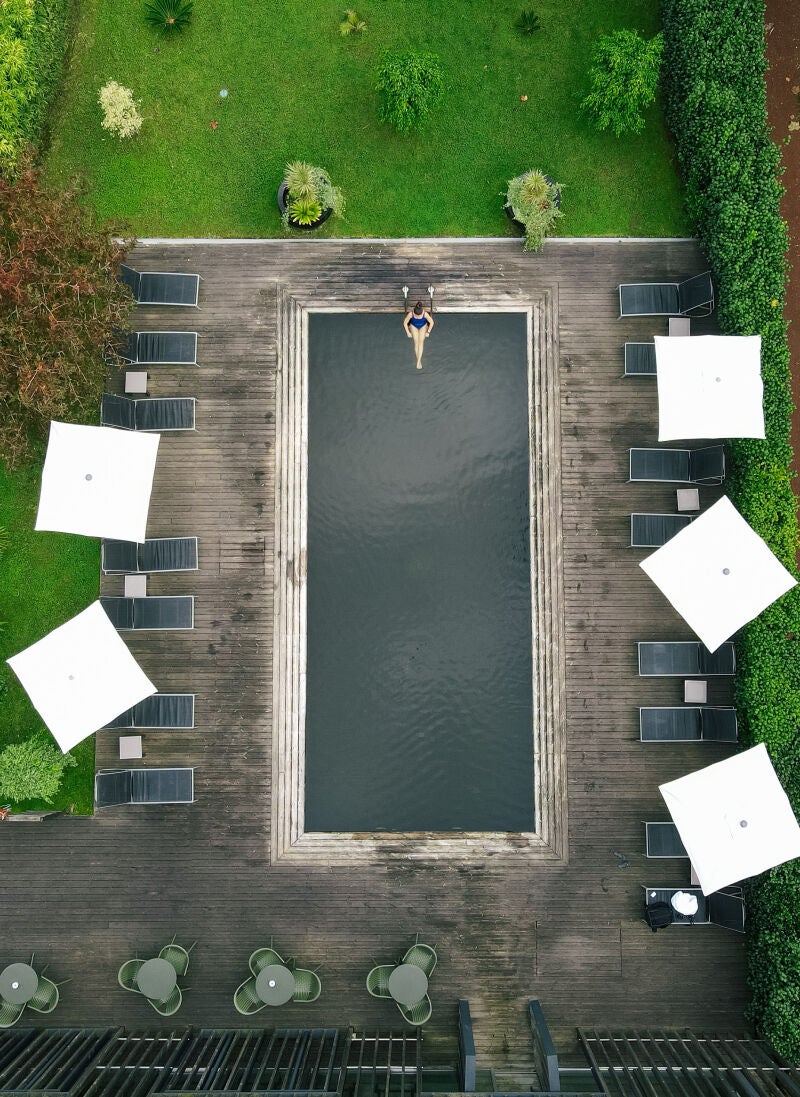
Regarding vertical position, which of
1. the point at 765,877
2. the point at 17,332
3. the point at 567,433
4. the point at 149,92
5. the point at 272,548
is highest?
the point at 149,92

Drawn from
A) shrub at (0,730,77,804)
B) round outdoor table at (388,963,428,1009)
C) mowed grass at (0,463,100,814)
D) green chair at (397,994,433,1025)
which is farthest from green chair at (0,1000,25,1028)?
green chair at (397,994,433,1025)

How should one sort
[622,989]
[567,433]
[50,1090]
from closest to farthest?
[50,1090] < [622,989] < [567,433]

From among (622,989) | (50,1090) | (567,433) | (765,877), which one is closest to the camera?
(50,1090)

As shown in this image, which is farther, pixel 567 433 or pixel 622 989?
pixel 567 433

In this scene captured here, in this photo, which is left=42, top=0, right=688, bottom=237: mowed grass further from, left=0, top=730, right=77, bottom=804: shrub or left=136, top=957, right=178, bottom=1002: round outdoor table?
left=136, top=957, right=178, bottom=1002: round outdoor table

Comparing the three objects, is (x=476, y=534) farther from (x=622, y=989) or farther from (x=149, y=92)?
(x=149, y=92)

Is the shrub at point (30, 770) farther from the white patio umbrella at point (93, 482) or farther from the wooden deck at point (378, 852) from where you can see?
the white patio umbrella at point (93, 482)

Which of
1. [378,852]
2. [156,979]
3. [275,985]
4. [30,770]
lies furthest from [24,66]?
[275,985]

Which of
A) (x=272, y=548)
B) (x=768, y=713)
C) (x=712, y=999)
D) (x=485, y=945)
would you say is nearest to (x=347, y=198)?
(x=272, y=548)

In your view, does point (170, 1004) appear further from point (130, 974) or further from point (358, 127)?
point (358, 127)
